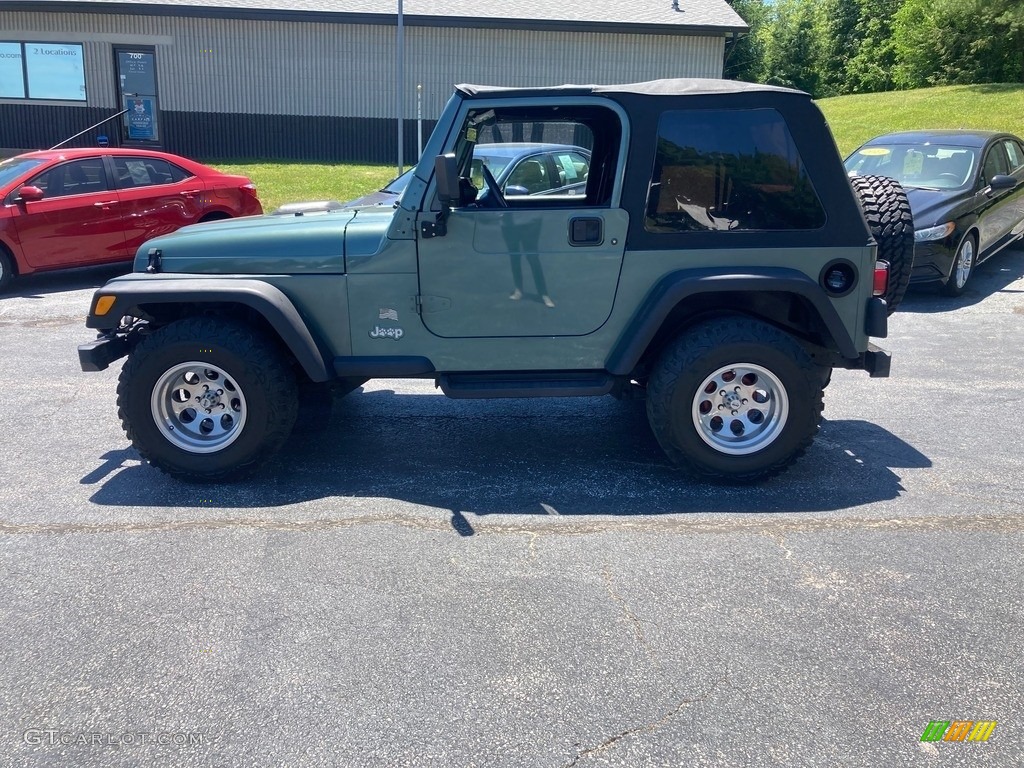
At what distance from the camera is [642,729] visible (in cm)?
293

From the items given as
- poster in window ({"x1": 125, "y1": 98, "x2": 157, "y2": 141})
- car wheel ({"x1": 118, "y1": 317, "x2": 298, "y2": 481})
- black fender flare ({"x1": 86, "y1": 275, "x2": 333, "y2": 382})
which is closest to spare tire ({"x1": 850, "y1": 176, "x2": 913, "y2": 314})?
black fender flare ({"x1": 86, "y1": 275, "x2": 333, "y2": 382})

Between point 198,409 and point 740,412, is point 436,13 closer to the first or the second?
point 198,409

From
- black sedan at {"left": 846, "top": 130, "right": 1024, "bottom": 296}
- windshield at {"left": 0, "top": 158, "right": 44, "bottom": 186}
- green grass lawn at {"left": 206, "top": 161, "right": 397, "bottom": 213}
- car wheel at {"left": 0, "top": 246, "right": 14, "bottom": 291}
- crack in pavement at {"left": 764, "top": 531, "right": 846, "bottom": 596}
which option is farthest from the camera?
green grass lawn at {"left": 206, "top": 161, "right": 397, "bottom": 213}

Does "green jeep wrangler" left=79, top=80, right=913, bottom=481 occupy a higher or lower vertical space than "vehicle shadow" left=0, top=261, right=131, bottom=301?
higher

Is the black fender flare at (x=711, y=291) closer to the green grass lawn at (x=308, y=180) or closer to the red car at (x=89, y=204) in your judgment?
the red car at (x=89, y=204)

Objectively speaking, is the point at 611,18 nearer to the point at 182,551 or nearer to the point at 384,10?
the point at 384,10

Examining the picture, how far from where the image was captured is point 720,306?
193 inches

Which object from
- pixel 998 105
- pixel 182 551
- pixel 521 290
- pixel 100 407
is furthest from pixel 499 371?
pixel 998 105

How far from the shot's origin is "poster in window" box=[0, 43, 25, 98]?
20406mm

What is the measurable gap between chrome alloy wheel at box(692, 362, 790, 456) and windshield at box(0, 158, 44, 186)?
8.49m

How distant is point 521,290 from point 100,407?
3253 mm

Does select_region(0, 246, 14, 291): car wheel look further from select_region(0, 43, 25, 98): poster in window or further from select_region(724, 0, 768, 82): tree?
select_region(724, 0, 768, 82): tree

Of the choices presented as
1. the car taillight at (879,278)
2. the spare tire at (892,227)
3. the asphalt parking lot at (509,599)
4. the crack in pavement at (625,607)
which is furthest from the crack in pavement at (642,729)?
the spare tire at (892,227)

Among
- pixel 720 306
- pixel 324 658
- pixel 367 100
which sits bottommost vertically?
pixel 324 658
